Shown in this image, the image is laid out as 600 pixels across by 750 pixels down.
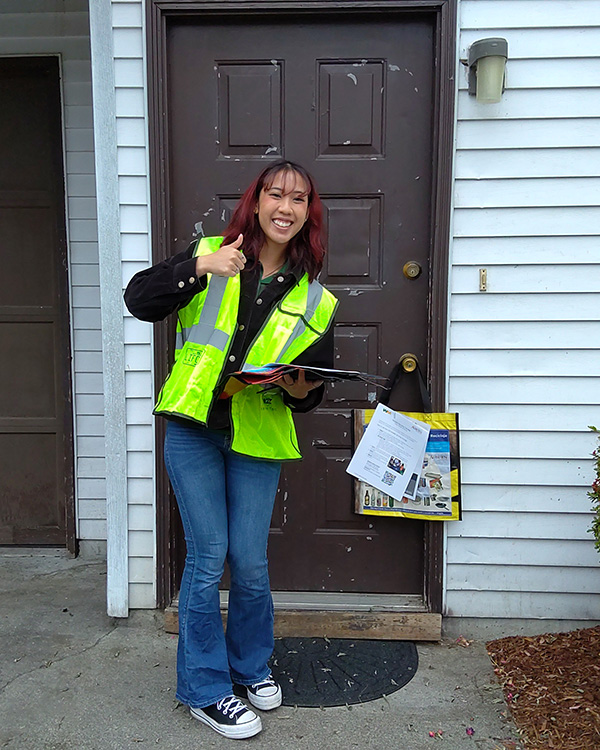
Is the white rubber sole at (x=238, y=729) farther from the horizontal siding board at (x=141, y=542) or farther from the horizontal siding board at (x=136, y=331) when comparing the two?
the horizontal siding board at (x=136, y=331)

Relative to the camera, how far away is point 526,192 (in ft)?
9.55

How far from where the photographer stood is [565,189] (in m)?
2.90

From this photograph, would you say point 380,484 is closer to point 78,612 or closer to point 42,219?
point 78,612

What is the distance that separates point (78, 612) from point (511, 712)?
197 centimetres

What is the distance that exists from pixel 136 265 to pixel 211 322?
93 cm

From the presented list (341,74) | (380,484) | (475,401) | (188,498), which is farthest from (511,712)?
(341,74)

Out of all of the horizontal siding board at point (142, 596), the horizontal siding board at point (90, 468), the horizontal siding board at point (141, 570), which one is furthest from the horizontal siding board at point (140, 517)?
the horizontal siding board at point (90, 468)

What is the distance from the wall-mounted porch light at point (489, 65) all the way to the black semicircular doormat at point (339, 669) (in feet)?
7.62

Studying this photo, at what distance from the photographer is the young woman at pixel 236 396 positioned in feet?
7.29

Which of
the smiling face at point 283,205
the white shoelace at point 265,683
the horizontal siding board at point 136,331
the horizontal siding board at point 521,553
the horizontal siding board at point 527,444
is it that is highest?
the smiling face at point 283,205

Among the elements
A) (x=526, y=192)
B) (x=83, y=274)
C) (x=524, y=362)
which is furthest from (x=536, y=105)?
(x=83, y=274)

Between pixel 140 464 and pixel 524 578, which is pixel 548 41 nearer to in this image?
pixel 524 578

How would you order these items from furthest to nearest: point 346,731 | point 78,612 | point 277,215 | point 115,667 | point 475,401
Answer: point 78,612 → point 475,401 → point 115,667 → point 346,731 → point 277,215

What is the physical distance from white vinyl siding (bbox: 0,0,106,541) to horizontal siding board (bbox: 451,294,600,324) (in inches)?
78.8
